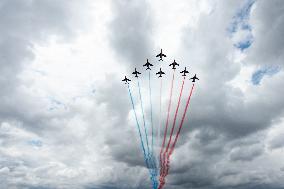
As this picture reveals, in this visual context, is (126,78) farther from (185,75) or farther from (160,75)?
(185,75)

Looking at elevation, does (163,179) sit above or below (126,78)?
below

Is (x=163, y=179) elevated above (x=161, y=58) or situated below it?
below

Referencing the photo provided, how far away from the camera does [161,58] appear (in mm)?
132500

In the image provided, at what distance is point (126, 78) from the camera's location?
465ft

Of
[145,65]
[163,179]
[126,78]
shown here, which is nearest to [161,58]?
[145,65]

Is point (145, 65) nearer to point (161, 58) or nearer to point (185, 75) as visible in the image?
point (161, 58)

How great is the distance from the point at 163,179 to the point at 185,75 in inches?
1851

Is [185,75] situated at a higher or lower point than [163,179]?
higher

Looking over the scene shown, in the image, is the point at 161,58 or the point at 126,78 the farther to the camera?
the point at 126,78

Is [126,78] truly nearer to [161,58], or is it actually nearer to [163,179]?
[161,58]

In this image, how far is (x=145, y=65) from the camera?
136m

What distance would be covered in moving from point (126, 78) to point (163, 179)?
49240 millimetres

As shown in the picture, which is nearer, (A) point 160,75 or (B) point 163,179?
(B) point 163,179

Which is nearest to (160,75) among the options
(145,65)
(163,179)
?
(145,65)
